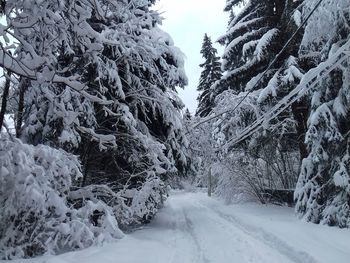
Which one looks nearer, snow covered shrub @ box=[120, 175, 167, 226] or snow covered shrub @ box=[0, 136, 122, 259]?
snow covered shrub @ box=[0, 136, 122, 259]

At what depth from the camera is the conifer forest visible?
22.6ft

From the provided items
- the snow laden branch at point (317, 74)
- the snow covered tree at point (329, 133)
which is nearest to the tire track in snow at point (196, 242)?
the snow covered tree at point (329, 133)

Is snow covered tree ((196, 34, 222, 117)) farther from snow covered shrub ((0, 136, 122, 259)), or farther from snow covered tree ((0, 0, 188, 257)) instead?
snow covered shrub ((0, 136, 122, 259))

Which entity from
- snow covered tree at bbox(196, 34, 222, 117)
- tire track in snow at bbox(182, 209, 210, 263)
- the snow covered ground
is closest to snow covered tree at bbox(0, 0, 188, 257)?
the snow covered ground

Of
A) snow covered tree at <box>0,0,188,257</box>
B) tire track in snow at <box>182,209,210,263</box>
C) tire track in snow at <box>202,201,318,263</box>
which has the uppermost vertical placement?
snow covered tree at <box>0,0,188,257</box>

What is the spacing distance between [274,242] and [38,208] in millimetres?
5137

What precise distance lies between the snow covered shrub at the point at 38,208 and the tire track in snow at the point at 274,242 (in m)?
3.33

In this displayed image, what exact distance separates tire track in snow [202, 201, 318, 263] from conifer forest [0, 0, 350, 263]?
0.15 feet

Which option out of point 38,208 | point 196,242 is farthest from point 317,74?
point 38,208

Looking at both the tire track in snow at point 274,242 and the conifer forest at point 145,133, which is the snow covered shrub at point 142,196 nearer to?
the conifer forest at point 145,133

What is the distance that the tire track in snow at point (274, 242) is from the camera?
8.02m

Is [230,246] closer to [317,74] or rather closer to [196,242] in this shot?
[196,242]

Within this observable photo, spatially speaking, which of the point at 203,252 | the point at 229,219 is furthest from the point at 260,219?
the point at 203,252

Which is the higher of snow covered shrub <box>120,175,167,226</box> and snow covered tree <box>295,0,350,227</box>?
snow covered tree <box>295,0,350,227</box>
